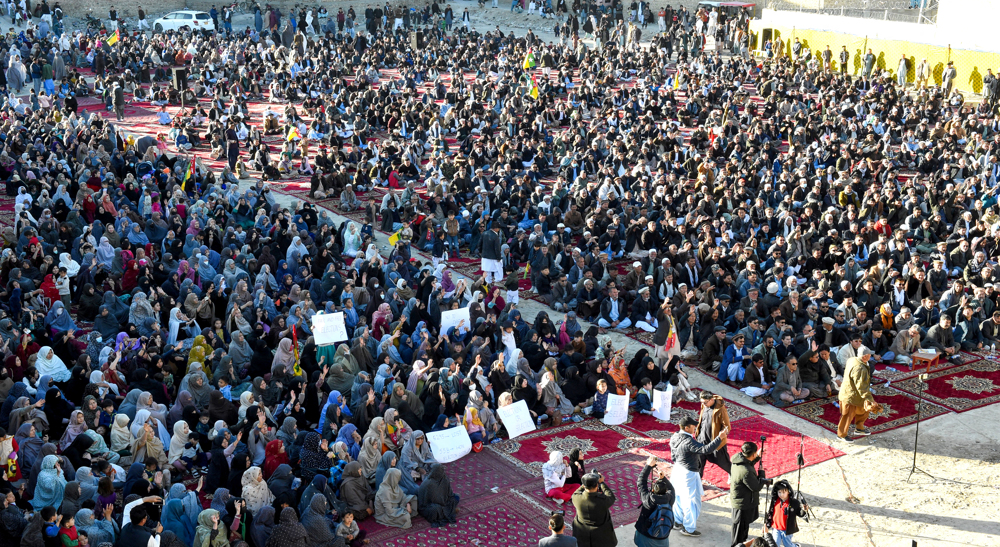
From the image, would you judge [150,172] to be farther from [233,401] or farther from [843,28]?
[843,28]

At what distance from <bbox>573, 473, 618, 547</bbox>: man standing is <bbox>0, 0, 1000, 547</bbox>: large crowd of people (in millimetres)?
73

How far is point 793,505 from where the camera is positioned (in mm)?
7793

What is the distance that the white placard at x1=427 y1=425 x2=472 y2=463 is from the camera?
10.0 m

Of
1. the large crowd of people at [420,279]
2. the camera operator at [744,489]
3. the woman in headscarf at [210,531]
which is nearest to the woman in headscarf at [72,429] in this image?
the large crowd of people at [420,279]

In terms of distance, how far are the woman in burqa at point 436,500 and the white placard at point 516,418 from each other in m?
1.68

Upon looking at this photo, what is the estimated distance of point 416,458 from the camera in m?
9.68

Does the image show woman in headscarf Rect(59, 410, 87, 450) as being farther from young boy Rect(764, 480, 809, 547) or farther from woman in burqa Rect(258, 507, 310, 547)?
young boy Rect(764, 480, 809, 547)

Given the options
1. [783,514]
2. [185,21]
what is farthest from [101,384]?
[185,21]

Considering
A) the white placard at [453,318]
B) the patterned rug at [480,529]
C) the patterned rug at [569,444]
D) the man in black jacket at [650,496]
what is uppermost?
the man in black jacket at [650,496]

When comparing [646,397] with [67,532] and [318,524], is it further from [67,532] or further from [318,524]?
[67,532]

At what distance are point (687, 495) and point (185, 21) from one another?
3540 centimetres

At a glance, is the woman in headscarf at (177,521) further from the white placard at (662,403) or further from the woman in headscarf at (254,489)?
the white placard at (662,403)

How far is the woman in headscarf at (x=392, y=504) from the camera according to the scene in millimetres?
8891

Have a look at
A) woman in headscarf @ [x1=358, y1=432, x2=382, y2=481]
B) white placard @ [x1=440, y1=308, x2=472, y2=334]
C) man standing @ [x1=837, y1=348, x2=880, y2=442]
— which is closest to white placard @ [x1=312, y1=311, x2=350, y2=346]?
white placard @ [x1=440, y1=308, x2=472, y2=334]
